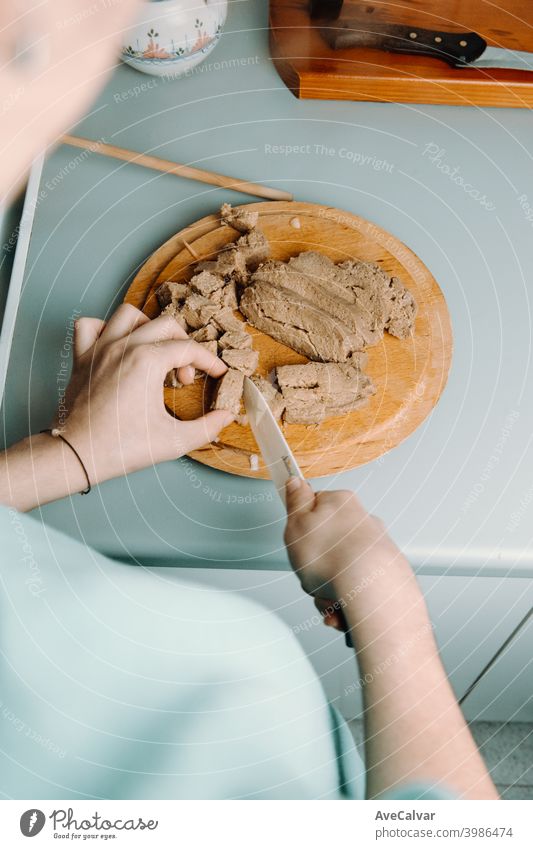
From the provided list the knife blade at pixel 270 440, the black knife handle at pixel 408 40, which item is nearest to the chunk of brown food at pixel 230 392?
the knife blade at pixel 270 440

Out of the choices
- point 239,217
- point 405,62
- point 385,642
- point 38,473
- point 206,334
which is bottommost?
point 385,642

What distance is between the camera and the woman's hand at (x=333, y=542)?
1.71ft

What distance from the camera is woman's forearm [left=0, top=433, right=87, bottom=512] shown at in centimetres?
54

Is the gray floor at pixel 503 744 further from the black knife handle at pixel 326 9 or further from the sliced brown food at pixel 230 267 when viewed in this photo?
the black knife handle at pixel 326 9

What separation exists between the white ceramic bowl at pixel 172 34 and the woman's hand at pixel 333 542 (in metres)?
0.45

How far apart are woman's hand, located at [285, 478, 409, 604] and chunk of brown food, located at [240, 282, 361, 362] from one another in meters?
0.12

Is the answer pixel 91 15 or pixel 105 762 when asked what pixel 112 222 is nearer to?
pixel 91 15

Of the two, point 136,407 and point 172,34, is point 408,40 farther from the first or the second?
point 136,407

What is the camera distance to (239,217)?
0.61 m

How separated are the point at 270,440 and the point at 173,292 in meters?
0.16

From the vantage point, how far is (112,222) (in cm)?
66

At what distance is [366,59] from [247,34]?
Answer: 149 millimetres
